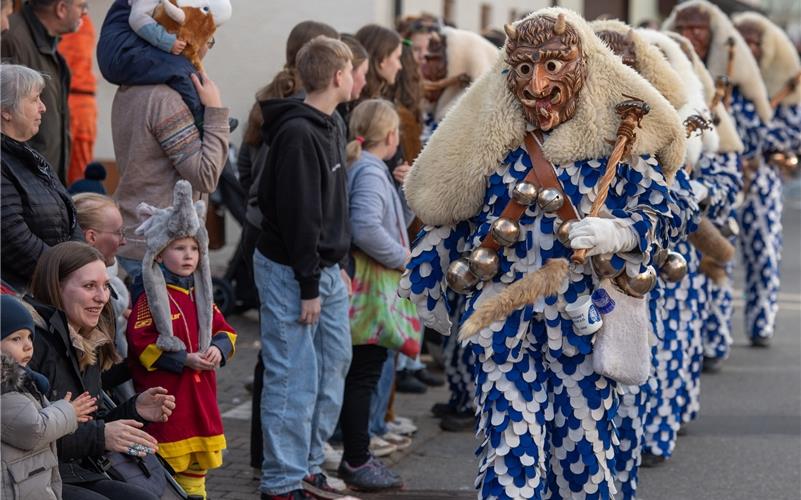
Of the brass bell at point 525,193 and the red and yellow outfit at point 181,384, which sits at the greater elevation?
the brass bell at point 525,193

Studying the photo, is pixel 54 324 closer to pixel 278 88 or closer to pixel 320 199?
pixel 320 199

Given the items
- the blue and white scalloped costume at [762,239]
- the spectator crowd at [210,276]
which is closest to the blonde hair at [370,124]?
the spectator crowd at [210,276]

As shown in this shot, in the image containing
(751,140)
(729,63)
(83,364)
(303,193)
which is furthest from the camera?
(751,140)

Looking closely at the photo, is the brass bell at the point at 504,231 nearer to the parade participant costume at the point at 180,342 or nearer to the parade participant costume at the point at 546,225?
the parade participant costume at the point at 546,225

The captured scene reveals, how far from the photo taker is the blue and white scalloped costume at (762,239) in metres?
10.6

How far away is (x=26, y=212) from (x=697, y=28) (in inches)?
228

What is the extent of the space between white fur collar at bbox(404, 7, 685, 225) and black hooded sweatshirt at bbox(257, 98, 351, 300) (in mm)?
701

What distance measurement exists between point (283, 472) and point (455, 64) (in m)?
3.48

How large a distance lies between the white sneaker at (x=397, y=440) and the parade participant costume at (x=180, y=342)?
6.72ft

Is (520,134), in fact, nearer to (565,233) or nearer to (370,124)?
(565,233)

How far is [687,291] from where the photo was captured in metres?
7.64

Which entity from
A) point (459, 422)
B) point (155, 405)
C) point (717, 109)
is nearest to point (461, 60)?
point (717, 109)

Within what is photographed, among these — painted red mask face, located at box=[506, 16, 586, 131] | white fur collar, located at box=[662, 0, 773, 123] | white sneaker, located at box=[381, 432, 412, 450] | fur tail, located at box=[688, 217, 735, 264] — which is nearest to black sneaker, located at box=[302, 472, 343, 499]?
white sneaker, located at box=[381, 432, 412, 450]

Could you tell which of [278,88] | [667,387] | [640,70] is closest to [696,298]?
[667,387]
